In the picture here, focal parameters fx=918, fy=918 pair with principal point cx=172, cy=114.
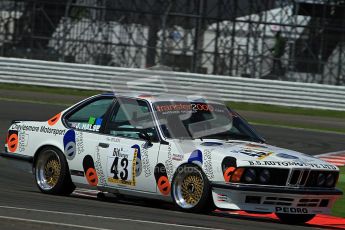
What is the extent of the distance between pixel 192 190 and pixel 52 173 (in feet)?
6.61

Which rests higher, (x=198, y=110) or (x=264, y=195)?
(x=198, y=110)

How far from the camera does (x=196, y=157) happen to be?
9125mm

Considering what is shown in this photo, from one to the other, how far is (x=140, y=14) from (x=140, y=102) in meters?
24.7

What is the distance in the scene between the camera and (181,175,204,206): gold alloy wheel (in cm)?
905

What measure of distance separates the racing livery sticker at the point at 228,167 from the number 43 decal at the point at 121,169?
4.35 ft

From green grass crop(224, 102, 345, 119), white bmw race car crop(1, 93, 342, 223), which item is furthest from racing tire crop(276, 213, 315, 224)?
green grass crop(224, 102, 345, 119)

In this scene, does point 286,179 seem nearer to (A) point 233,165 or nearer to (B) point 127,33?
(A) point 233,165

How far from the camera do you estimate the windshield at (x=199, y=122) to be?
32.0 ft

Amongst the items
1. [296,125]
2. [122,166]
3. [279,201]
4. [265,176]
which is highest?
[265,176]

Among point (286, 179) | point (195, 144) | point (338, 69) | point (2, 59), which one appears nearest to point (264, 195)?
point (286, 179)

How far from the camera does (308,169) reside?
902 cm

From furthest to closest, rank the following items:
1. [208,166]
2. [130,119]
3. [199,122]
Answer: [130,119] → [199,122] → [208,166]

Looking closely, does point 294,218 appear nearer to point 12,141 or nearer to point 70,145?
point 70,145

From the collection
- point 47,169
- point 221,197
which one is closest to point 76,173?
point 47,169
